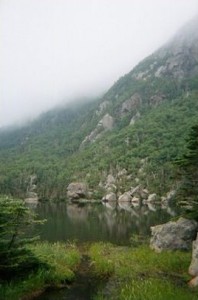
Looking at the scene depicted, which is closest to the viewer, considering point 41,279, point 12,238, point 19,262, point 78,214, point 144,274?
point 12,238

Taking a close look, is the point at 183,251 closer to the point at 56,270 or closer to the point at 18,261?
the point at 56,270

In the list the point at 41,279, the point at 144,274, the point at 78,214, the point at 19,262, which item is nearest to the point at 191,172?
the point at 144,274

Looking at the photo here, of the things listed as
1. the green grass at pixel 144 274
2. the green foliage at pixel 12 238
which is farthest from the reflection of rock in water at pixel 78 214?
the green foliage at pixel 12 238

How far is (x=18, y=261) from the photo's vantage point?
94.7 feet

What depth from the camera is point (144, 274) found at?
112 ft

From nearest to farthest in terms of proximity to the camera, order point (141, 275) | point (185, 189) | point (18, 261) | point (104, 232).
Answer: point (18, 261), point (141, 275), point (185, 189), point (104, 232)

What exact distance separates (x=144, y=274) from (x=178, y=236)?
10851 millimetres

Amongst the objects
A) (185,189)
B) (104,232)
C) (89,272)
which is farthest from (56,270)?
(104,232)

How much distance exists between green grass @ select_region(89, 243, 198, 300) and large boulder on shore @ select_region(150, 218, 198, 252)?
1.56 meters

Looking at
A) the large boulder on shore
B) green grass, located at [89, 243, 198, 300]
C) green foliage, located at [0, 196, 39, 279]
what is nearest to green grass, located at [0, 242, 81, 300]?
green foliage, located at [0, 196, 39, 279]

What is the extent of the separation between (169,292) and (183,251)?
18641 mm

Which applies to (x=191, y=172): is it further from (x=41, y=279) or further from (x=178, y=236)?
(x=41, y=279)

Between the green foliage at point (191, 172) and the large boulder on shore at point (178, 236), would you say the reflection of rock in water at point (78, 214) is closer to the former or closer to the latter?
the large boulder on shore at point (178, 236)

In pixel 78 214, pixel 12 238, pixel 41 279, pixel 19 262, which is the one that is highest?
pixel 12 238
